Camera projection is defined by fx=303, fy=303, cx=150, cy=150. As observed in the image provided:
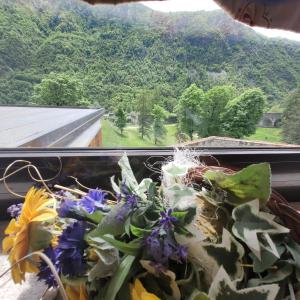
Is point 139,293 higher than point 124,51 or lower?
lower

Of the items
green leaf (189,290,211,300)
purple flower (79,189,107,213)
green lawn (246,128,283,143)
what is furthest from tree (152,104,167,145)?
green leaf (189,290,211,300)

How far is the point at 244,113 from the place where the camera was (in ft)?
2.69

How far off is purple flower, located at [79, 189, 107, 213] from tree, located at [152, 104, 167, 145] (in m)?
0.39

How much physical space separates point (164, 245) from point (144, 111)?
0.51m

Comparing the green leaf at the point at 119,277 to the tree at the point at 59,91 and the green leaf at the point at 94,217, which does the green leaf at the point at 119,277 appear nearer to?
the green leaf at the point at 94,217

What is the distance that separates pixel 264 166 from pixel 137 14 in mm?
506

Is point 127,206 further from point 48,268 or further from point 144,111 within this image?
point 144,111

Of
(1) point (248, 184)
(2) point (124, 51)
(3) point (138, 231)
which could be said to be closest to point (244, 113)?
(2) point (124, 51)

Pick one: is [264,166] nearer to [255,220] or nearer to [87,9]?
[255,220]

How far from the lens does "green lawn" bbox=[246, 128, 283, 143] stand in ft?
2.81

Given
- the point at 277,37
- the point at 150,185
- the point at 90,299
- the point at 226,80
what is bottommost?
the point at 90,299

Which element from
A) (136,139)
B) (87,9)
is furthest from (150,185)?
(87,9)

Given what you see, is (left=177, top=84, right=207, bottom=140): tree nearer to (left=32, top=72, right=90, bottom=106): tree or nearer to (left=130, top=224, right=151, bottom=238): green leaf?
(left=32, top=72, right=90, bottom=106): tree

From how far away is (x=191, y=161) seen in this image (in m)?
0.51
